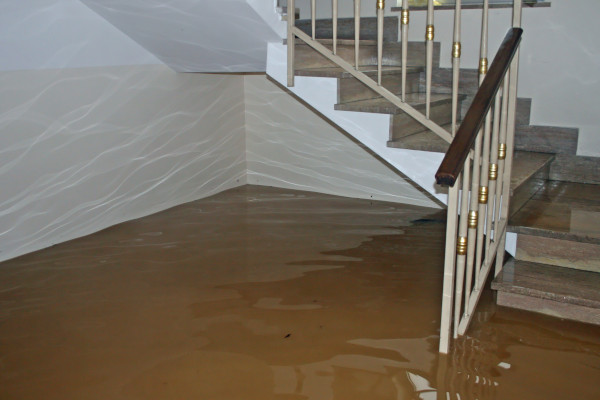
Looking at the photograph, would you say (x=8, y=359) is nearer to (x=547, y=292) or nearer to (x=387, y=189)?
(x=547, y=292)

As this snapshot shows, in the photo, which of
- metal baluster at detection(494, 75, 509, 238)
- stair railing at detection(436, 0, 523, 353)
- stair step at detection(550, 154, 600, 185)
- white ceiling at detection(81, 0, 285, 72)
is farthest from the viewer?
stair step at detection(550, 154, 600, 185)

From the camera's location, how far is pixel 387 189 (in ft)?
15.3

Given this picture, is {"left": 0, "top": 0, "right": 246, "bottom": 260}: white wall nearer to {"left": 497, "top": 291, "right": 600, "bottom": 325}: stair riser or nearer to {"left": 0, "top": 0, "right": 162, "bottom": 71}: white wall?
{"left": 0, "top": 0, "right": 162, "bottom": 71}: white wall

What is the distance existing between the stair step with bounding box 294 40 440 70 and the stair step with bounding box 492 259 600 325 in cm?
144

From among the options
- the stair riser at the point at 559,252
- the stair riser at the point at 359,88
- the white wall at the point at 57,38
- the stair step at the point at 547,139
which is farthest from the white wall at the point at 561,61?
the white wall at the point at 57,38

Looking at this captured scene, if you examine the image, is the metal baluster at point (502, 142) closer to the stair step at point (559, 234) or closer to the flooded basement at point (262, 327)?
the stair step at point (559, 234)

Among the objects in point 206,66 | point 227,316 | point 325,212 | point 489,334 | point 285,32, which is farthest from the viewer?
point 325,212

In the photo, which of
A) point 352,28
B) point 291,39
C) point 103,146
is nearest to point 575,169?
point 352,28

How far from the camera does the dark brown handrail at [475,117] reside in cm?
193

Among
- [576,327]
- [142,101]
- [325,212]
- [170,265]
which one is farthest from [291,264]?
[142,101]

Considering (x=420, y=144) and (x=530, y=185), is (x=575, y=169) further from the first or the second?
(x=420, y=144)

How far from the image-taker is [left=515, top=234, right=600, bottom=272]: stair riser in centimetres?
257

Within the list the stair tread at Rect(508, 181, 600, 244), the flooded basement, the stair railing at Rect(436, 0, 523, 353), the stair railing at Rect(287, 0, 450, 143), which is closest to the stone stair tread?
the stair tread at Rect(508, 181, 600, 244)

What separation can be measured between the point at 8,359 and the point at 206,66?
2411mm
